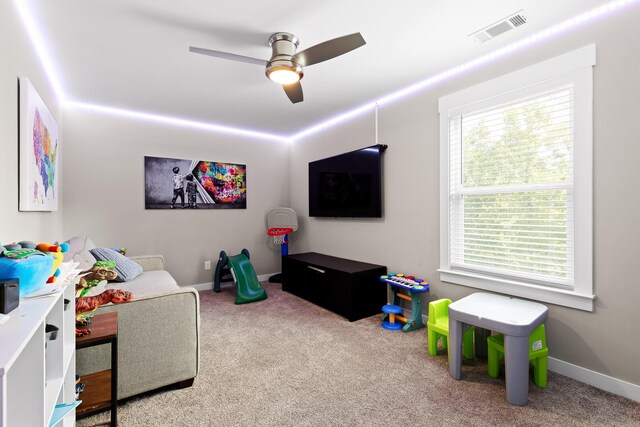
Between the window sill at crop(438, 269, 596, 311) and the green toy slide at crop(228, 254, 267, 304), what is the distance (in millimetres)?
2169

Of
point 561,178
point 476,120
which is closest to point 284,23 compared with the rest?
point 476,120

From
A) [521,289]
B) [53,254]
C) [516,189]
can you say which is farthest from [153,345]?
[516,189]

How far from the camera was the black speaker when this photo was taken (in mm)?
804

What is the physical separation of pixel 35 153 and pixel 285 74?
1740 millimetres

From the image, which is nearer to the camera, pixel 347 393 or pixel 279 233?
pixel 347 393

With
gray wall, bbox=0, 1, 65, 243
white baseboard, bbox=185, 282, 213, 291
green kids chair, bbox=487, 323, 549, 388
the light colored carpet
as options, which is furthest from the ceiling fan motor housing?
white baseboard, bbox=185, 282, 213, 291

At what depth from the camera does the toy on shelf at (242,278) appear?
3783 millimetres

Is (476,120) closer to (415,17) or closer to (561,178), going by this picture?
(561,178)

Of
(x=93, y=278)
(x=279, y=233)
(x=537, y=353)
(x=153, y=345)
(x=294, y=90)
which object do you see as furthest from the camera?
(x=279, y=233)

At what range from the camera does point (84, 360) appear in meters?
1.65

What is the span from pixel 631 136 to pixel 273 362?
273 cm

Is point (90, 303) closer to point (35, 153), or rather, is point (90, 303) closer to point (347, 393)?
point (35, 153)

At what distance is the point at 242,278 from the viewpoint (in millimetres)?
3883

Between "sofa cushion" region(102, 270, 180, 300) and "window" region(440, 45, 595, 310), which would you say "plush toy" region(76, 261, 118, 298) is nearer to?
"sofa cushion" region(102, 270, 180, 300)
